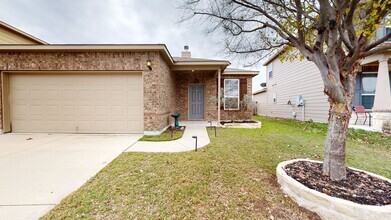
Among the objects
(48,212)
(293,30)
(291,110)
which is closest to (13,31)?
(48,212)

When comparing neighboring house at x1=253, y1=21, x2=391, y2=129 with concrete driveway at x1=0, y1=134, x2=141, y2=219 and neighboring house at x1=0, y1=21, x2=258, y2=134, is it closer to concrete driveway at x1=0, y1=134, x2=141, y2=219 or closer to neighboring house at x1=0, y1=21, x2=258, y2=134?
neighboring house at x1=0, y1=21, x2=258, y2=134

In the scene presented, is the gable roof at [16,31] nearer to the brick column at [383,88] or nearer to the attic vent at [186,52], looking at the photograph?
the attic vent at [186,52]

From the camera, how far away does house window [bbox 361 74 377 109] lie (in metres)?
8.52

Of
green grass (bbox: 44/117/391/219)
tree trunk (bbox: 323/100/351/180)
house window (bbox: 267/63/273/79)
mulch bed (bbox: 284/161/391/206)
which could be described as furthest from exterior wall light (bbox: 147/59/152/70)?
house window (bbox: 267/63/273/79)

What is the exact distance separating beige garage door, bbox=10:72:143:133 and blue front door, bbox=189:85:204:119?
428 cm

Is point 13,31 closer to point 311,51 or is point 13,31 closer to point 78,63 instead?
point 78,63

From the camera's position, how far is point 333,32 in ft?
7.77

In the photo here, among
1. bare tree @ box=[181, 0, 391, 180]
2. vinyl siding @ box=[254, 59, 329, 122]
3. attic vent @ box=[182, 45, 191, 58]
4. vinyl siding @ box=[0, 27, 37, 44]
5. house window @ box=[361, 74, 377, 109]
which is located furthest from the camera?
attic vent @ box=[182, 45, 191, 58]

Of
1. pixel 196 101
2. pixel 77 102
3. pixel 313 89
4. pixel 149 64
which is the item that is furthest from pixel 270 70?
pixel 77 102

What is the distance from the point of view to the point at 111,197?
2.29 meters

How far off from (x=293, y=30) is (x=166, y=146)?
4.25 meters

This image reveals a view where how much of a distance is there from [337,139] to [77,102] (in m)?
8.10

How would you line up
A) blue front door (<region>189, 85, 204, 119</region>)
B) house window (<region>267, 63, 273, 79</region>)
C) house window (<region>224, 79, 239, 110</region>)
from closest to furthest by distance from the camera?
1. blue front door (<region>189, 85, 204, 119</region>)
2. house window (<region>224, 79, 239, 110</region>)
3. house window (<region>267, 63, 273, 79</region>)

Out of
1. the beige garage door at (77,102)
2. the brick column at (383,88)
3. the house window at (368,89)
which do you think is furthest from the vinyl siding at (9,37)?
the house window at (368,89)
